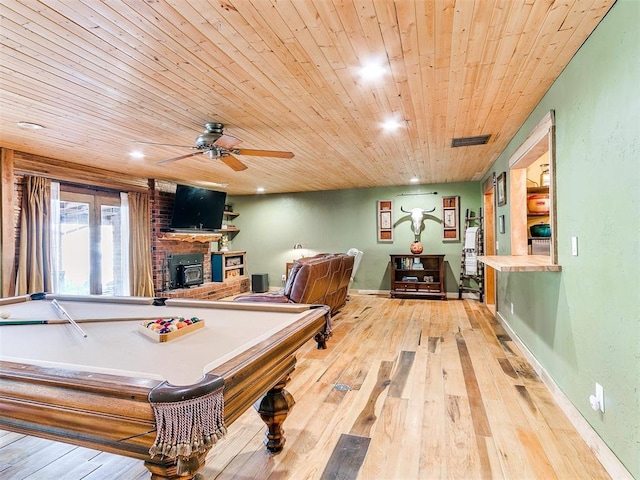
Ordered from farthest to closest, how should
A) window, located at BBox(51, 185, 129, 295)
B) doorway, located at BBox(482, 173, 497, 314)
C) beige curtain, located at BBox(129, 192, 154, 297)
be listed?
beige curtain, located at BBox(129, 192, 154, 297) < doorway, located at BBox(482, 173, 497, 314) < window, located at BBox(51, 185, 129, 295)

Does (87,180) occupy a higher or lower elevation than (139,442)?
higher

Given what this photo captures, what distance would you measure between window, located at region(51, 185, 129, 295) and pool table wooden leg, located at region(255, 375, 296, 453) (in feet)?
14.4

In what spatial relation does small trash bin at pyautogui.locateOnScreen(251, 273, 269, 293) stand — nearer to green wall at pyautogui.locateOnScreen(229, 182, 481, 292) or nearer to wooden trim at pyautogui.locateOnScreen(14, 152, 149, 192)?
green wall at pyautogui.locateOnScreen(229, 182, 481, 292)

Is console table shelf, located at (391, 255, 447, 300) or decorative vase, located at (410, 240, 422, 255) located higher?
decorative vase, located at (410, 240, 422, 255)

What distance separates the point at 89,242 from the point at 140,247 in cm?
81

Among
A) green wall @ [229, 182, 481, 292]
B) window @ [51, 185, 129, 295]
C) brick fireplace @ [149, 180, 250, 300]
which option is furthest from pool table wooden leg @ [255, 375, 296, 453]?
green wall @ [229, 182, 481, 292]

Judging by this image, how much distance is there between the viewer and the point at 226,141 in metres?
3.24

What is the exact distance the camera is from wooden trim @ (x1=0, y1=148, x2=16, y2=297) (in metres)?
4.13

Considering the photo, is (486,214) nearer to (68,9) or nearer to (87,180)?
(68,9)

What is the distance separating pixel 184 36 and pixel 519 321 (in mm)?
4056

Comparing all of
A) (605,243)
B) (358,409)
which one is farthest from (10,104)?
(605,243)

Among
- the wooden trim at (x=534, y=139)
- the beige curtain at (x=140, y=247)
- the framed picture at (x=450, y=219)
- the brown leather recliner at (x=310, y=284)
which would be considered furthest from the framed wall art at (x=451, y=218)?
the beige curtain at (x=140, y=247)

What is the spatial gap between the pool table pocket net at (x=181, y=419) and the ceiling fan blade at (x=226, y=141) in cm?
260

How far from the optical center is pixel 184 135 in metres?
3.69
